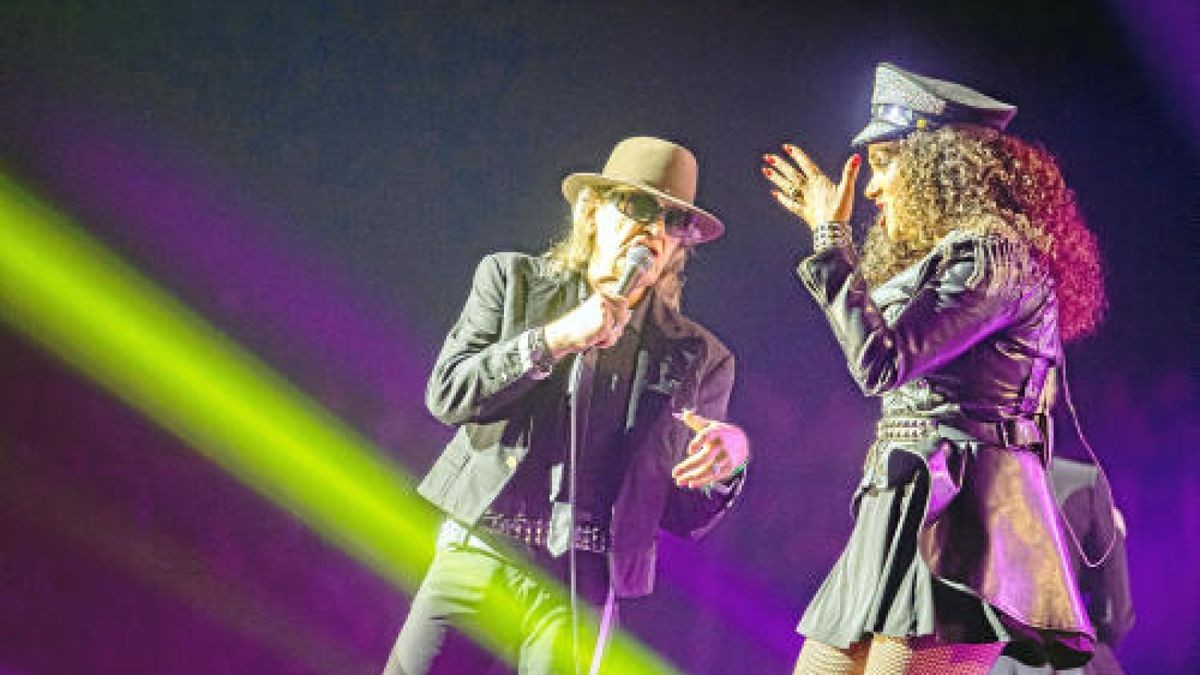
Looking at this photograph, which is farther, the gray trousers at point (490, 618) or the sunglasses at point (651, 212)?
the sunglasses at point (651, 212)

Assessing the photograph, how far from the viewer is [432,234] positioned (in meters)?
3.46

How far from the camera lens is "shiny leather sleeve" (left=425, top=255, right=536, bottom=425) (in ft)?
6.72

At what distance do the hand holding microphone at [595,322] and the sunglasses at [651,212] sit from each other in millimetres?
294

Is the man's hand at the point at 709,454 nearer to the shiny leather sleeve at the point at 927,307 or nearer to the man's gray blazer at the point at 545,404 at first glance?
the man's gray blazer at the point at 545,404

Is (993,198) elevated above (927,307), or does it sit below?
above

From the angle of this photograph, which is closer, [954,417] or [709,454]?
[954,417]

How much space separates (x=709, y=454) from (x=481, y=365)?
467mm

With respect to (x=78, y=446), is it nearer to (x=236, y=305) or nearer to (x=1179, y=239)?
(x=236, y=305)

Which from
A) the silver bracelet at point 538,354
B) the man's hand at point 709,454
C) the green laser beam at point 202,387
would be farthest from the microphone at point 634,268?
the green laser beam at point 202,387

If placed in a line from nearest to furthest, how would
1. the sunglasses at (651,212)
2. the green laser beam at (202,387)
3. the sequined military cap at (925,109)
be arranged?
the sequined military cap at (925,109), the sunglasses at (651,212), the green laser beam at (202,387)

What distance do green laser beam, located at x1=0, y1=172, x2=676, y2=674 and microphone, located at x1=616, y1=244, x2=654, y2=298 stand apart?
4.51ft

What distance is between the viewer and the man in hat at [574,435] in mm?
2037

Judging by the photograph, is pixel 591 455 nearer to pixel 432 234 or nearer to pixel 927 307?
pixel 927 307

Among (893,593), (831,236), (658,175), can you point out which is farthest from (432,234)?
(893,593)
